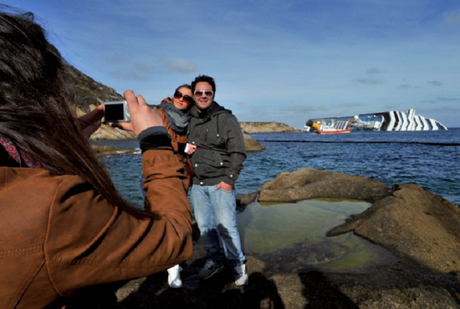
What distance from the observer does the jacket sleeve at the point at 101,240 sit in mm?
868

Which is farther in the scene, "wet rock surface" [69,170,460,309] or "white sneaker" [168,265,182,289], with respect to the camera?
"white sneaker" [168,265,182,289]

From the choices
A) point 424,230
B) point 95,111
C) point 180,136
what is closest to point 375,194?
point 424,230

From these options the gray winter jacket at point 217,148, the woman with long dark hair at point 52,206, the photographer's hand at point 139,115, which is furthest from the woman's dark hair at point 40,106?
the gray winter jacket at point 217,148

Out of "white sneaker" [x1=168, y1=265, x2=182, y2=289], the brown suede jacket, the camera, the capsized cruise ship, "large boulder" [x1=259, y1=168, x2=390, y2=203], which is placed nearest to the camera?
the brown suede jacket

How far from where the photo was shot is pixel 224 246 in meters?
4.43

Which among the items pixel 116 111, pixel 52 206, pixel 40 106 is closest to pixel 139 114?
pixel 116 111

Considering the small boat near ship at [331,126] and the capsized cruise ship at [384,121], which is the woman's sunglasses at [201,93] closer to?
the small boat near ship at [331,126]

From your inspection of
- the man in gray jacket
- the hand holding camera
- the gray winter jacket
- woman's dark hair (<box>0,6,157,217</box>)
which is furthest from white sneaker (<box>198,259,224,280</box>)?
woman's dark hair (<box>0,6,157,217</box>)

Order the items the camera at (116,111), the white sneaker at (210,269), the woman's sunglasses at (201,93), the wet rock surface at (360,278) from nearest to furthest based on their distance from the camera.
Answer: the camera at (116,111), the wet rock surface at (360,278), the white sneaker at (210,269), the woman's sunglasses at (201,93)

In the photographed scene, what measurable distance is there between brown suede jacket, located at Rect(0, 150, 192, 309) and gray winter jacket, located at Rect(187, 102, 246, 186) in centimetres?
332

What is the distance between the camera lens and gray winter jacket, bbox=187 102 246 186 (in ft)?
14.4

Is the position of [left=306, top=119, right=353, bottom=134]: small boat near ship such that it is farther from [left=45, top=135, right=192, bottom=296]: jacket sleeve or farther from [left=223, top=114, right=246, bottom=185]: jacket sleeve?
[left=45, top=135, right=192, bottom=296]: jacket sleeve

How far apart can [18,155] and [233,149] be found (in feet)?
11.5

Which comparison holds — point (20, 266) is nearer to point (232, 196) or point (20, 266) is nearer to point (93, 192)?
point (93, 192)
